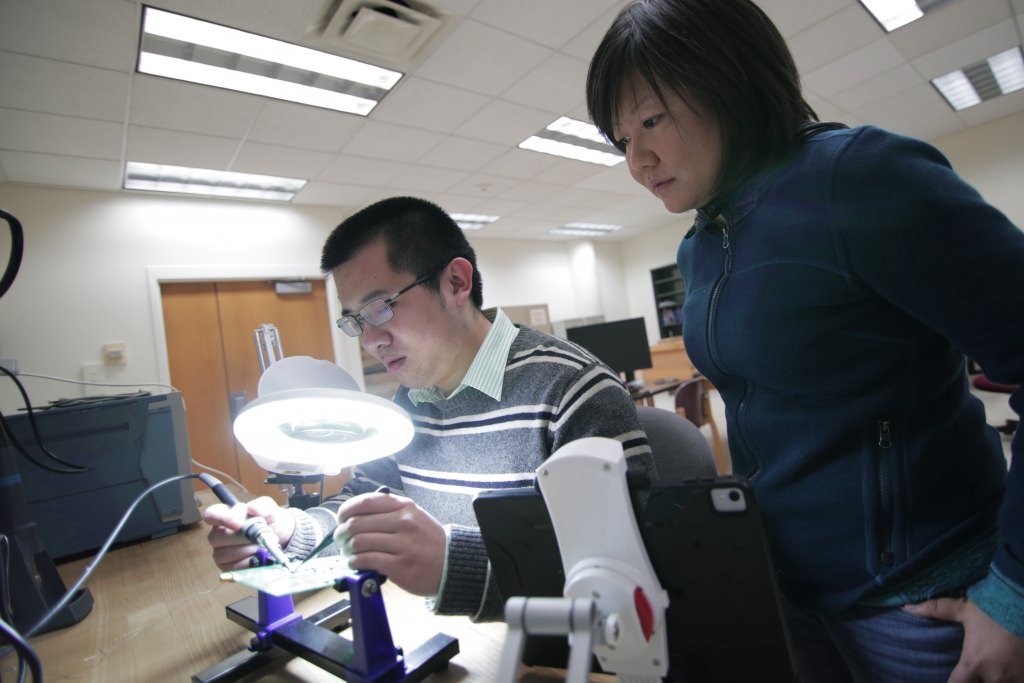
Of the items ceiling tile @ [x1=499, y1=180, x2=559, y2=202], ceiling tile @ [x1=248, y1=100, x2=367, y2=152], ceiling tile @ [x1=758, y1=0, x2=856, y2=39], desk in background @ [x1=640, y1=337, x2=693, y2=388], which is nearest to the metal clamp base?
ceiling tile @ [x1=248, y1=100, x2=367, y2=152]

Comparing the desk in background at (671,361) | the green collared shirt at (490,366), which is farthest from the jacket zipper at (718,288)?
the desk in background at (671,361)

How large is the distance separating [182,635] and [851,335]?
4.03 feet

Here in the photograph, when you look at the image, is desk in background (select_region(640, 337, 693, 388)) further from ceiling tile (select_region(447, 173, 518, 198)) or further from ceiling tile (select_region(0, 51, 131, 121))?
ceiling tile (select_region(0, 51, 131, 121))

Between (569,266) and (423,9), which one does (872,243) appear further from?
(569,266)

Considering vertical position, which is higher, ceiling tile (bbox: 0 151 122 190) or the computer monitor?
ceiling tile (bbox: 0 151 122 190)

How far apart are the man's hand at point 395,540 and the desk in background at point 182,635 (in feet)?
0.57

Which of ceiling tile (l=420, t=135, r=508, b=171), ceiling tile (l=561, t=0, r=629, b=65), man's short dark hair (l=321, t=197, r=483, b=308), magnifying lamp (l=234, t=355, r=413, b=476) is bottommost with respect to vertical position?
magnifying lamp (l=234, t=355, r=413, b=476)

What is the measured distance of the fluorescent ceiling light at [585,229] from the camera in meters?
6.99

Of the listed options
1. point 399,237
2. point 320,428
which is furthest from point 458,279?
point 320,428

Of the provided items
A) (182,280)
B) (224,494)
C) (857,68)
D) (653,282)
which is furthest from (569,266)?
(224,494)

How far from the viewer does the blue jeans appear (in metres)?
0.57

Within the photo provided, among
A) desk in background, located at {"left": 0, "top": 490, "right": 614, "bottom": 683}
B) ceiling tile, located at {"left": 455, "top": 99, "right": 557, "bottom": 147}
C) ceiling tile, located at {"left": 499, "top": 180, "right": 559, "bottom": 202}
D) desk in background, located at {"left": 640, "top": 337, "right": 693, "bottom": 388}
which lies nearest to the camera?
desk in background, located at {"left": 0, "top": 490, "right": 614, "bottom": 683}

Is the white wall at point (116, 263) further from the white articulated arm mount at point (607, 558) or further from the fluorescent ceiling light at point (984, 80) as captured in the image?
the fluorescent ceiling light at point (984, 80)

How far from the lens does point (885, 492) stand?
583mm
